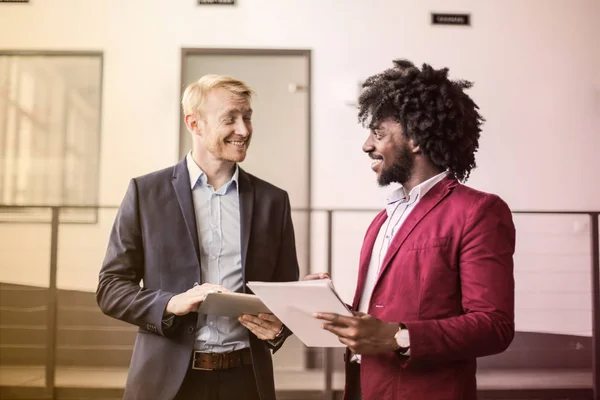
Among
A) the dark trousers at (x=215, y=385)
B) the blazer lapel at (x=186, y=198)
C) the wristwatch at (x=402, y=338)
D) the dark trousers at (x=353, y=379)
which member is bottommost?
the dark trousers at (x=215, y=385)

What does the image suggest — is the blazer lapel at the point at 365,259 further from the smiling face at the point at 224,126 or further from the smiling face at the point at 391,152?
the smiling face at the point at 224,126

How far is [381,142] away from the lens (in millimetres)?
1830

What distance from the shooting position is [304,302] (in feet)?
4.59

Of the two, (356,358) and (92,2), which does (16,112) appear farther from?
(356,358)

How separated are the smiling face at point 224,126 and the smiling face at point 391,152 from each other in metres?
0.62

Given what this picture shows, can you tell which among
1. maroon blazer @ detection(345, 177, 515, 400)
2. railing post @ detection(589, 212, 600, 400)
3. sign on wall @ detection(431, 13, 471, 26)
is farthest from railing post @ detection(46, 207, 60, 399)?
railing post @ detection(589, 212, 600, 400)

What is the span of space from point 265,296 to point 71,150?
6.50 feet

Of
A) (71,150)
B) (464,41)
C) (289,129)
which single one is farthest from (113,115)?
(464,41)

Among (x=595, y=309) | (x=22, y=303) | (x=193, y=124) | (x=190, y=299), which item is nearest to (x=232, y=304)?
(x=190, y=299)

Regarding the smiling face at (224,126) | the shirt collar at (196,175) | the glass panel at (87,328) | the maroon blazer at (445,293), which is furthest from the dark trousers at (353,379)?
the glass panel at (87,328)

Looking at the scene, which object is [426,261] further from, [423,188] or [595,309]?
[595,309]

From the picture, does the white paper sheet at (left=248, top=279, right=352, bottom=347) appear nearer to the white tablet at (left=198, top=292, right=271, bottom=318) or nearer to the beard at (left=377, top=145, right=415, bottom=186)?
the white tablet at (left=198, top=292, right=271, bottom=318)

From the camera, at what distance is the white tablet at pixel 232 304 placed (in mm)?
1589

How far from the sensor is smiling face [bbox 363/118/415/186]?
1772 millimetres
